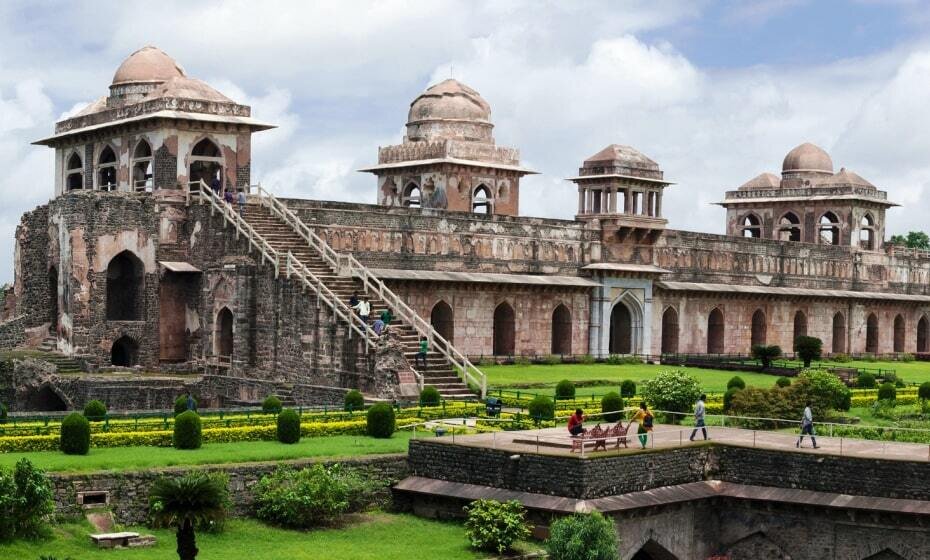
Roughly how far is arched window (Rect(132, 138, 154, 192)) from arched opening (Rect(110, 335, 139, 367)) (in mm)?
5680

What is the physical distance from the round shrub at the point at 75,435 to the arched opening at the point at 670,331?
36.0m

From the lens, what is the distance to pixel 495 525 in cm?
2827

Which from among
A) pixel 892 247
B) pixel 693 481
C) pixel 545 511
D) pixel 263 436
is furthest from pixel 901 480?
pixel 892 247

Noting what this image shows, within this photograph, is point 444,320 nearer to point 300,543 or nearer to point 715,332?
point 715,332

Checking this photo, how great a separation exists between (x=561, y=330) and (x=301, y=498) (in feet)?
99.6

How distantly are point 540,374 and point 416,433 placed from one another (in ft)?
52.9

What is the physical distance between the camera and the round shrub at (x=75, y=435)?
2938 centimetres

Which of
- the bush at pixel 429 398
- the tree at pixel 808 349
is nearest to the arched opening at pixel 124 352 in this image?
the bush at pixel 429 398

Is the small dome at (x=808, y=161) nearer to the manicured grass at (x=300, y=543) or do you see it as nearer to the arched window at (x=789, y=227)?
the arched window at (x=789, y=227)

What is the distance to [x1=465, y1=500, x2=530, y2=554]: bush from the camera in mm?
28109

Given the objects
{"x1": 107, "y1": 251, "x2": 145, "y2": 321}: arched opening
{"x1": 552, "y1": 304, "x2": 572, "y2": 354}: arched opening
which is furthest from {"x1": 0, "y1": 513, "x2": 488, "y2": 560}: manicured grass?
{"x1": 552, "y1": 304, "x2": 572, "y2": 354}: arched opening

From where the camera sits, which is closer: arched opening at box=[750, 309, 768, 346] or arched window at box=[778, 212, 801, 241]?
arched opening at box=[750, 309, 768, 346]

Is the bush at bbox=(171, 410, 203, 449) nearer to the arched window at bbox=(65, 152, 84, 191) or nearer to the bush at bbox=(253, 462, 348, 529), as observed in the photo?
the bush at bbox=(253, 462, 348, 529)

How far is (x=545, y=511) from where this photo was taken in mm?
29062
